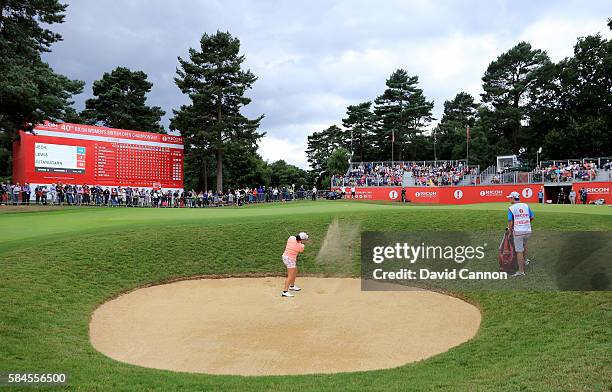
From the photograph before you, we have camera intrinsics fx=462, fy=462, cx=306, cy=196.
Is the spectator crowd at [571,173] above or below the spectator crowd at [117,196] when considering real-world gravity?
above

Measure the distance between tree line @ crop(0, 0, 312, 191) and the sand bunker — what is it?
16.6 m

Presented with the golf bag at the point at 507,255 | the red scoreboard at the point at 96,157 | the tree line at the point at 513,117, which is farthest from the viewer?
the tree line at the point at 513,117

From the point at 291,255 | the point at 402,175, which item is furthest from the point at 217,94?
the point at 291,255

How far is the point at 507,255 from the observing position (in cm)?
1498

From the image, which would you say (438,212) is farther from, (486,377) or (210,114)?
(210,114)

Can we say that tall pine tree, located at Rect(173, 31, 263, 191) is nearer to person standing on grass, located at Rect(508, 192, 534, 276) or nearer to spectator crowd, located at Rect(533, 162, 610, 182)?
spectator crowd, located at Rect(533, 162, 610, 182)

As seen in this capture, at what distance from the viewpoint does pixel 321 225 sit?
70.3 ft

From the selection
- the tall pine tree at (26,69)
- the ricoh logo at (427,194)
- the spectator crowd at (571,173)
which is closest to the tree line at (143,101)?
the tall pine tree at (26,69)

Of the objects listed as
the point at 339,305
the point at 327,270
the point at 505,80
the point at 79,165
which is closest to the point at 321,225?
the point at 327,270

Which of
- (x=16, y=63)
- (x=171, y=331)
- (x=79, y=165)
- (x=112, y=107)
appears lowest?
(x=171, y=331)

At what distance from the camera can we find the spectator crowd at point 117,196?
119 feet

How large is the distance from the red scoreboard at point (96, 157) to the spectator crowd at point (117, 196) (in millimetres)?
846

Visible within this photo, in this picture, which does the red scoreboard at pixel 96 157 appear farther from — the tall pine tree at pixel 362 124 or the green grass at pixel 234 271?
the tall pine tree at pixel 362 124

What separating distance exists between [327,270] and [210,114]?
42.6m
